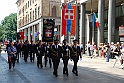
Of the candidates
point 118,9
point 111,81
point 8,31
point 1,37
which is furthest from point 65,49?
point 1,37

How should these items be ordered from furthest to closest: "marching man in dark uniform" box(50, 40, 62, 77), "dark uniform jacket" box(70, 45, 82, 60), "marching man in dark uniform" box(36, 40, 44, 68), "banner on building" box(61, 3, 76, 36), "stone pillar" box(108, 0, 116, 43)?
"banner on building" box(61, 3, 76, 36)
"stone pillar" box(108, 0, 116, 43)
"marching man in dark uniform" box(36, 40, 44, 68)
"dark uniform jacket" box(70, 45, 82, 60)
"marching man in dark uniform" box(50, 40, 62, 77)

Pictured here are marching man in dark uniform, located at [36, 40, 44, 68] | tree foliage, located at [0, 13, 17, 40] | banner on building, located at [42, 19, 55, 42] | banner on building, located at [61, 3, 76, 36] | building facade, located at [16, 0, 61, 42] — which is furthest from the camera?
tree foliage, located at [0, 13, 17, 40]

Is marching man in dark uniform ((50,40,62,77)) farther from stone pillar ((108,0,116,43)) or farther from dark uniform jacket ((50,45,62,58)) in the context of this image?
stone pillar ((108,0,116,43))

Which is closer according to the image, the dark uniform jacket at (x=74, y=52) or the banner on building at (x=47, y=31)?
the dark uniform jacket at (x=74, y=52)

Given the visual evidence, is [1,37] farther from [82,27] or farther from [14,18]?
[82,27]

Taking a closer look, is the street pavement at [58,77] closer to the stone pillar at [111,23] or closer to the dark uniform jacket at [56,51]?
the dark uniform jacket at [56,51]

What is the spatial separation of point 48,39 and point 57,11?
38.1 metres

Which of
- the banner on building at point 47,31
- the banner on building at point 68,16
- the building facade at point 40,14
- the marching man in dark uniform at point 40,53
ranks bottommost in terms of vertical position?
the marching man in dark uniform at point 40,53

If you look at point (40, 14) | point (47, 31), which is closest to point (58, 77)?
point (47, 31)

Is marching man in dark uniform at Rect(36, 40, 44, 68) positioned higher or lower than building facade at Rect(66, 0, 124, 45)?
lower

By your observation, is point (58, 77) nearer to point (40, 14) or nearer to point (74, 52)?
point (74, 52)

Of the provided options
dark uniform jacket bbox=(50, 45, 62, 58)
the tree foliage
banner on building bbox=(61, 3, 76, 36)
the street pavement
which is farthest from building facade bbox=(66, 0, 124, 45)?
the tree foliage

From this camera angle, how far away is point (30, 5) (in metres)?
68.4

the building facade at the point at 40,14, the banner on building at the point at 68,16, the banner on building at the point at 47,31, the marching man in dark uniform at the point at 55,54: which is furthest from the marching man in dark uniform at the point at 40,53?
the building facade at the point at 40,14
